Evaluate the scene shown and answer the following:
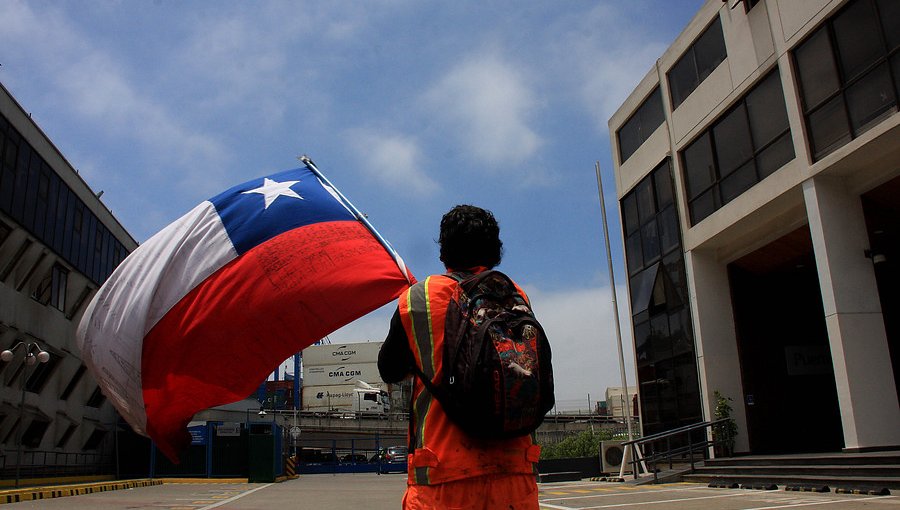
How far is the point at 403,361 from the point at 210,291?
2139mm

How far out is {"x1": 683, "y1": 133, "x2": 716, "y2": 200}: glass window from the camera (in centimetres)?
1700

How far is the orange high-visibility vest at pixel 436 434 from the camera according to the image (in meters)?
2.18

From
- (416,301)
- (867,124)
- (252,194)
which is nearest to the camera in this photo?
(416,301)

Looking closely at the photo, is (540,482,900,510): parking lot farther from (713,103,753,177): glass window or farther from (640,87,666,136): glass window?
(640,87,666,136): glass window

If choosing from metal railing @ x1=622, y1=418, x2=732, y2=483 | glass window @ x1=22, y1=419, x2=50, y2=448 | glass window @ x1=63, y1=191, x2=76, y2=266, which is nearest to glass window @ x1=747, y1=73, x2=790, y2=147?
metal railing @ x1=622, y1=418, x2=732, y2=483

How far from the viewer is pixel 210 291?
420 cm

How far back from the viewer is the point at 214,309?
4105 millimetres

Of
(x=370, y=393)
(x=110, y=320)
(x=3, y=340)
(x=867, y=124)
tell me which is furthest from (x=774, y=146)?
(x=370, y=393)

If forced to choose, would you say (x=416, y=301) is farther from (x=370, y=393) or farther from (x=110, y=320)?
(x=370, y=393)

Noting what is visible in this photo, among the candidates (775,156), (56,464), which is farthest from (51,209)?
(775,156)

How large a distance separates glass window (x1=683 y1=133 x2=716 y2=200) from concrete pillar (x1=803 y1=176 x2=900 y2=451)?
391 cm

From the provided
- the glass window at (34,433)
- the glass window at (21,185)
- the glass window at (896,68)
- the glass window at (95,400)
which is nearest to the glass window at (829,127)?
the glass window at (896,68)

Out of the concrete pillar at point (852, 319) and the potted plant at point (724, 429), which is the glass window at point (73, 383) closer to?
the potted plant at point (724, 429)

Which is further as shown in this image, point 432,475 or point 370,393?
point 370,393
